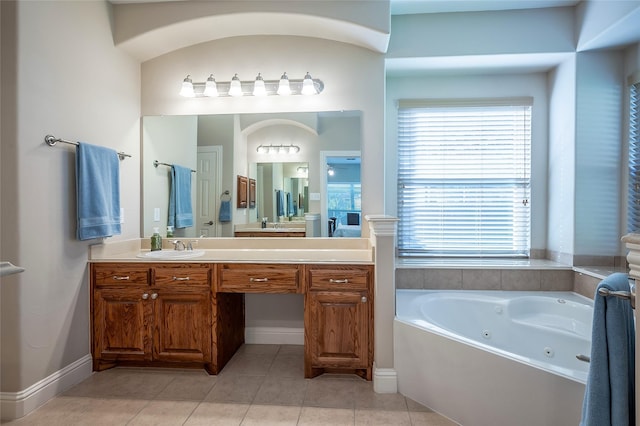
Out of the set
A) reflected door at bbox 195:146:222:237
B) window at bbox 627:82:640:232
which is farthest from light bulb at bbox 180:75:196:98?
window at bbox 627:82:640:232

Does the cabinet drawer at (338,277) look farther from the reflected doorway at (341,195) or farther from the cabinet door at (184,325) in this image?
the cabinet door at (184,325)

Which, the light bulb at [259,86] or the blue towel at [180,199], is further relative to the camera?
the blue towel at [180,199]

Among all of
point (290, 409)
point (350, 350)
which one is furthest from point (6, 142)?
point (350, 350)

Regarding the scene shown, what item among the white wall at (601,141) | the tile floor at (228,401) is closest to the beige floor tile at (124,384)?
the tile floor at (228,401)

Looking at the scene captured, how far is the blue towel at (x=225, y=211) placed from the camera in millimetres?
2951

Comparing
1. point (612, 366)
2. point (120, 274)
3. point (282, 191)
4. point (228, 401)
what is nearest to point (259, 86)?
point (282, 191)

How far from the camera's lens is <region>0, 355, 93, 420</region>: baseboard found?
6.34 ft

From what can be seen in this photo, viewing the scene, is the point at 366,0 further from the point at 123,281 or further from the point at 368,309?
the point at 123,281

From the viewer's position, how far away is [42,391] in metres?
2.06

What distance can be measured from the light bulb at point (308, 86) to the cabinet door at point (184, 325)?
1630mm

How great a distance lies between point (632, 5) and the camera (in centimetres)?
213

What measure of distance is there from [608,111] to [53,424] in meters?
4.09

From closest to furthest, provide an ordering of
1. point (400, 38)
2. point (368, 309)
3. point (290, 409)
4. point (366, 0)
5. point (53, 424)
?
point (53, 424) < point (290, 409) < point (368, 309) < point (366, 0) < point (400, 38)

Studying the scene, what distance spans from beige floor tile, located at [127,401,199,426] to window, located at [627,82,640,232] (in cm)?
322
